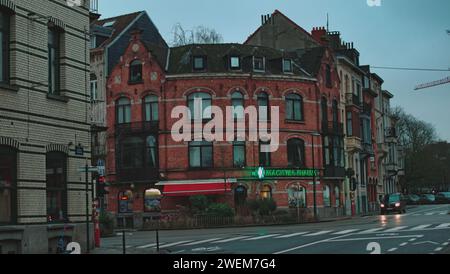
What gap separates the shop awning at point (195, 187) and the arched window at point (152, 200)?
738mm

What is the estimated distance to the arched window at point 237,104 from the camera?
5244cm

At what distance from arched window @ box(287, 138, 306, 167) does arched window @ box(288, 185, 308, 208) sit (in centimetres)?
190

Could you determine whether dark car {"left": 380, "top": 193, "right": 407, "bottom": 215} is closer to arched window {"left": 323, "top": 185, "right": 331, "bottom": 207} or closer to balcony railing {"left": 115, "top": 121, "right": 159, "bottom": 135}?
arched window {"left": 323, "top": 185, "right": 331, "bottom": 207}

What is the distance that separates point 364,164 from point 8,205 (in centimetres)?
5589

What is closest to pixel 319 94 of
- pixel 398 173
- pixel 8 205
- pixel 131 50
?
pixel 131 50

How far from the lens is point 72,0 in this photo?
822 inches

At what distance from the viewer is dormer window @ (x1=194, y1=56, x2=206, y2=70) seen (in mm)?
52812

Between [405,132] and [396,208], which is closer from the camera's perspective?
[396,208]

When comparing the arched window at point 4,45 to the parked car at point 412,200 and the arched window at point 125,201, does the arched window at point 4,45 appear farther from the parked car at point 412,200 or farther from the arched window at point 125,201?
the parked car at point 412,200

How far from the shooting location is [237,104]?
52.7 metres

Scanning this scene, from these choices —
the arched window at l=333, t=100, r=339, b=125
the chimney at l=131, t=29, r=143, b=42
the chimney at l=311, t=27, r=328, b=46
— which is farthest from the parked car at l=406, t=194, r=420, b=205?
the chimney at l=131, t=29, r=143, b=42

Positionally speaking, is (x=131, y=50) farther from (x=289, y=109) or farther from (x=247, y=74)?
(x=289, y=109)

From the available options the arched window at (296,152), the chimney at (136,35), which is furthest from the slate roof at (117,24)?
the arched window at (296,152)

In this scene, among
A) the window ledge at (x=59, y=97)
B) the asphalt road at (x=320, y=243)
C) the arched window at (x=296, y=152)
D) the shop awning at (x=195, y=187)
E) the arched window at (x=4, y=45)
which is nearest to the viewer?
the asphalt road at (x=320, y=243)
